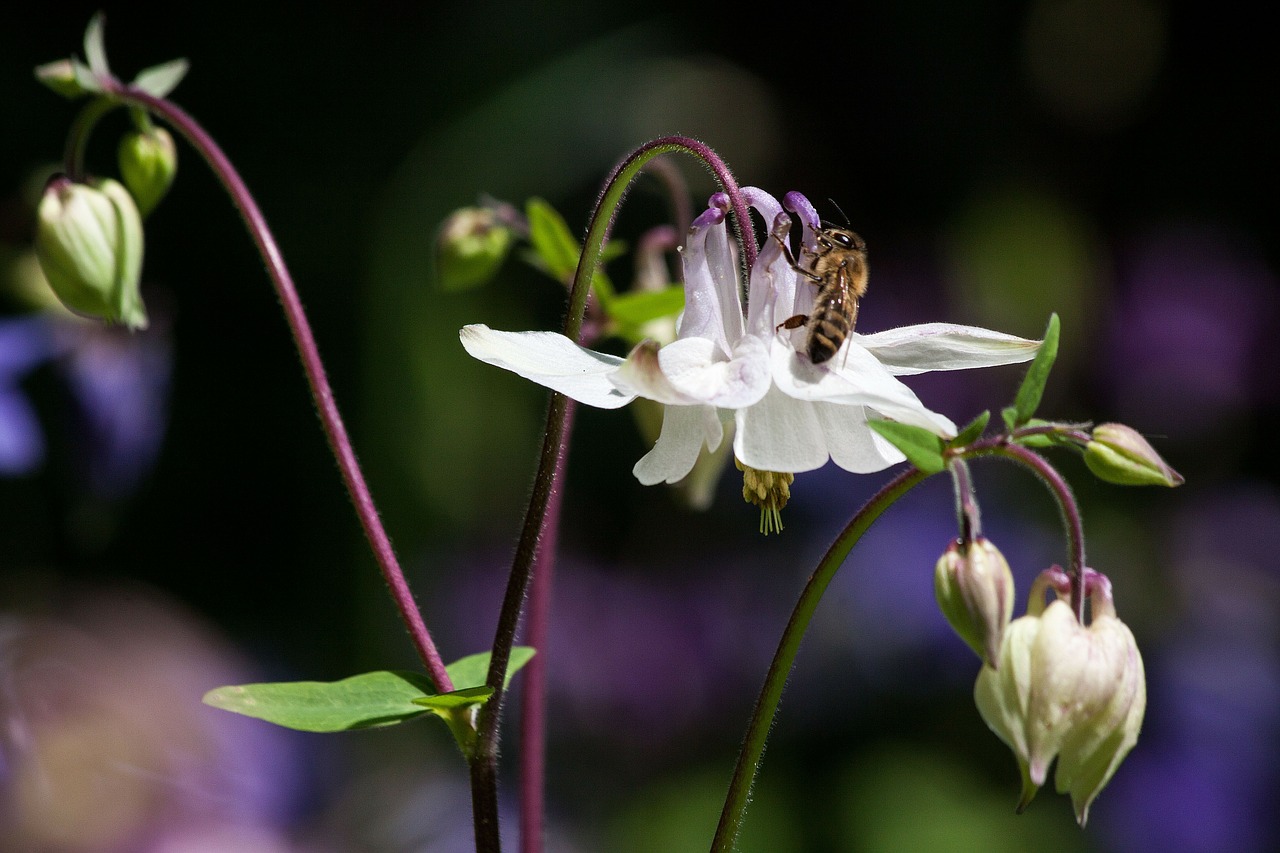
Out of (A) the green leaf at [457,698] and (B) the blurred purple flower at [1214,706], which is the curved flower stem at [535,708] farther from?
(B) the blurred purple flower at [1214,706]

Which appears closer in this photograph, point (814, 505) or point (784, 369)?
point (784, 369)

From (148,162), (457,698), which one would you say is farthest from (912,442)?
(148,162)

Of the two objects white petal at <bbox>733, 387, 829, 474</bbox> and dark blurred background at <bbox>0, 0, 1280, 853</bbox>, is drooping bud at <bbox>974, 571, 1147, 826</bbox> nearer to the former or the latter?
white petal at <bbox>733, 387, 829, 474</bbox>

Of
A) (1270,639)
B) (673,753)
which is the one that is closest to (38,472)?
(673,753)

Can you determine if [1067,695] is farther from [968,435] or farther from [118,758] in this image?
[118,758]

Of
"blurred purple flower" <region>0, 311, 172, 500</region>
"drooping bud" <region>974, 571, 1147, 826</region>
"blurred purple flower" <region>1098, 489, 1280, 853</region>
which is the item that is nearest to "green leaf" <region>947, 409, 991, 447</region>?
"drooping bud" <region>974, 571, 1147, 826</region>

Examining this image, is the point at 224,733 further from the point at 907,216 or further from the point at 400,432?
the point at 907,216
